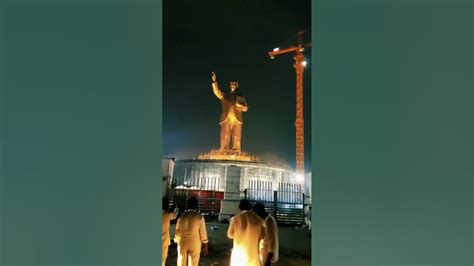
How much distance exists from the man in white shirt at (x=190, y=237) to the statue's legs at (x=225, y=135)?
0.56 m

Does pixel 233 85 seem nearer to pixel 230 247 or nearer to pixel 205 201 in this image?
pixel 205 201

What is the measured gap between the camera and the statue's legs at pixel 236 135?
210cm

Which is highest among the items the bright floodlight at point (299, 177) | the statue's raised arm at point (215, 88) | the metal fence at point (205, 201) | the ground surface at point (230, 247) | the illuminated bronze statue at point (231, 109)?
the statue's raised arm at point (215, 88)

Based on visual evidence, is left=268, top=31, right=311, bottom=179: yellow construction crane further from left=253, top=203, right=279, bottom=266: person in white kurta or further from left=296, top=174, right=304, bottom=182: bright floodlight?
left=253, top=203, right=279, bottom=266: person in white kurta

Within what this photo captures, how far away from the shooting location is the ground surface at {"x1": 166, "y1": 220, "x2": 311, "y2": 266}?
1824mm

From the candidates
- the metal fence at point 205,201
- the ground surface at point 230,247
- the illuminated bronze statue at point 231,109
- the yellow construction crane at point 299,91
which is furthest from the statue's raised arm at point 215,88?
the ground surface at point 230,247

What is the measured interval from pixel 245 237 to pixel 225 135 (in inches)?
29.0

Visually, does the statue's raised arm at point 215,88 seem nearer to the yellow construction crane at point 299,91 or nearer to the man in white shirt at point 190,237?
the yellow construction crane at point 299,91

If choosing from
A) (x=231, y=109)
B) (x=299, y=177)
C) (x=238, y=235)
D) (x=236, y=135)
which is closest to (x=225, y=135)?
(x=236, y=135)

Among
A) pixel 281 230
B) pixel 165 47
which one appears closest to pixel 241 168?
pixel 281 230

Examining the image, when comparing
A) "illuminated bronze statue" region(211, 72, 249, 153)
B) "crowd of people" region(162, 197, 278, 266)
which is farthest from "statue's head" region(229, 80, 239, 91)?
"crowd of people" region(162, 197, 278, 266)

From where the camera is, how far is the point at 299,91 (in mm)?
2033

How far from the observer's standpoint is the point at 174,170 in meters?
2.26
